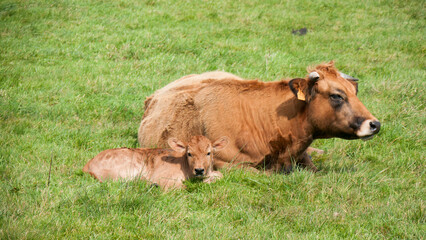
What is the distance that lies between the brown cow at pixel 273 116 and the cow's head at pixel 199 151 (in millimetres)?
309

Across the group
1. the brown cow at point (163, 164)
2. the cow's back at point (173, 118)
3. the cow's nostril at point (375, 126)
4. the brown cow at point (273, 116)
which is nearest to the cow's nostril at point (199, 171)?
the brown cow at point (163, 164)

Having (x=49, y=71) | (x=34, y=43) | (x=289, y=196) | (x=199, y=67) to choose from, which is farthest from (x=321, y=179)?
(x=34, y=43)

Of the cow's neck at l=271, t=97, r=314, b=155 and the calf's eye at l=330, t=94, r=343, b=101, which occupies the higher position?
the calf's eye at l=330, t=94, r=343, b=101

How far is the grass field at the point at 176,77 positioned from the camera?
5.30m

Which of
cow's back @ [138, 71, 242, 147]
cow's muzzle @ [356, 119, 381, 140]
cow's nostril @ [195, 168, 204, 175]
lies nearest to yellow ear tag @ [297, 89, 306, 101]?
cow's muzzle @ [356, 119, 381, 140]

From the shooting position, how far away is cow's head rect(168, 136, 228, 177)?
647 cm

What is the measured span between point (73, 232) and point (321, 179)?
337cm

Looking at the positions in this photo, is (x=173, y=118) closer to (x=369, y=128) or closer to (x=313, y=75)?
(x=313, y=75)

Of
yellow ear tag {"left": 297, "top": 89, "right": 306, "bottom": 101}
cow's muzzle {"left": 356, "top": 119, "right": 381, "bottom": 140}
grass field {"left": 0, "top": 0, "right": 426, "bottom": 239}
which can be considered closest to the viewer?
grass field {"left": 0, "top": 0, "right": 426, "bottom": 239}

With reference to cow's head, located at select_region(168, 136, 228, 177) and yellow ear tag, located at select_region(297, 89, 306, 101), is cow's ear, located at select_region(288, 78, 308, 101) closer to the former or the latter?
yellow ear tag, located at select_region(297, 89, 306, 101)

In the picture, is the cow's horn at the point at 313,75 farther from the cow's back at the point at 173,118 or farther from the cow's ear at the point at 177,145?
the cow's ear at the point at 177,145

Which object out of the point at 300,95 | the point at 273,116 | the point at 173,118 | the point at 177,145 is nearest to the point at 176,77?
the point at 173,118

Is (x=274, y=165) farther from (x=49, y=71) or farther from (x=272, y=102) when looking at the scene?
(x=49, y=71)

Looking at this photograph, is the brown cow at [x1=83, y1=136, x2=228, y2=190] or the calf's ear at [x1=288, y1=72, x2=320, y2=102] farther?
the calf's ear at [x1=288, y1=72, x2=320, y2=102]
